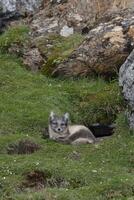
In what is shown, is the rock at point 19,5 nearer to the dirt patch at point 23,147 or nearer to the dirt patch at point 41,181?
the dirt patch at point 23,147

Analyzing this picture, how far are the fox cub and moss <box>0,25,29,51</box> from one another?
646 cm

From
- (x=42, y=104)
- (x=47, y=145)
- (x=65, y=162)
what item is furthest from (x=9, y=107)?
(x=65, y=162)

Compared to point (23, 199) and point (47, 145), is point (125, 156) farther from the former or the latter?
point (23, 199)

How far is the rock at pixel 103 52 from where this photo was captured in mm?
21750

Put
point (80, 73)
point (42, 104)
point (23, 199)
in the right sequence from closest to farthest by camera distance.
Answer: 1. point (23, 199)
2. point (42, 104)
3. point (80, 73)

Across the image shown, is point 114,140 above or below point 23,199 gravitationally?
below

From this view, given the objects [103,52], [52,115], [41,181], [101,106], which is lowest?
[101,106]

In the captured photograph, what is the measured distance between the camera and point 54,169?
14.5 meters

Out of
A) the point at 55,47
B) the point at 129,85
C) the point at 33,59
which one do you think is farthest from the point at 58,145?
the point at 55,47

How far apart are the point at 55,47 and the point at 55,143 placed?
737cm

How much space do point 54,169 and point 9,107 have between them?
5259mm

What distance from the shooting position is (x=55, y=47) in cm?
2394

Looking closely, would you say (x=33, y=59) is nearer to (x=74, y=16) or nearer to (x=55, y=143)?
(x=74, y=16)

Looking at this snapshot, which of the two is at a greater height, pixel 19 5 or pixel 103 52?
pixel 19 5
